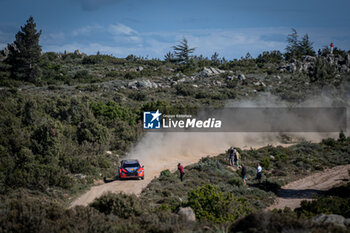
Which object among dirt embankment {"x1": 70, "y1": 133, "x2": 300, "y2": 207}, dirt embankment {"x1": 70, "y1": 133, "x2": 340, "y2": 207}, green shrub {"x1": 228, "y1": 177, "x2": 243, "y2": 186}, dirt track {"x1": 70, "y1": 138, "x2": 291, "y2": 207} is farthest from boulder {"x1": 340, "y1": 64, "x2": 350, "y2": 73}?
green shrub {"x1": 228, "y1": 177, "x2": 243, "y2": 186}

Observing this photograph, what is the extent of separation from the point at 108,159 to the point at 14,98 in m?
14.2

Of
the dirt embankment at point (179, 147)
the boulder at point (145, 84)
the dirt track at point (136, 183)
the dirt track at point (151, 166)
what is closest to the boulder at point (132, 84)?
the boulder at point (145, 84)

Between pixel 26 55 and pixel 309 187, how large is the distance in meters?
52.5

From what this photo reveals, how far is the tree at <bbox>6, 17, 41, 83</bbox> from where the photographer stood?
56.9m

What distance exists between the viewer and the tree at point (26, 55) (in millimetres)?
56906

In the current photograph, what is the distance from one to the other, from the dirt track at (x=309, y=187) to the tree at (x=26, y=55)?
47040 mm

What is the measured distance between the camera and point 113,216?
11688mm

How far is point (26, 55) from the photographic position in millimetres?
58344

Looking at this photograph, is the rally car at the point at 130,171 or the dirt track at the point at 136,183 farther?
the rally car at the point at 130,171

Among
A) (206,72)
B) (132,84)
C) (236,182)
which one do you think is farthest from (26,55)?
(236,182)

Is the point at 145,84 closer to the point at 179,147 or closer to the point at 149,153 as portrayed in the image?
the point at 179,147

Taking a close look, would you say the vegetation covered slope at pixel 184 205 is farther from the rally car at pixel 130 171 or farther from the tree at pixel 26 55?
the tree at pixel 26 55

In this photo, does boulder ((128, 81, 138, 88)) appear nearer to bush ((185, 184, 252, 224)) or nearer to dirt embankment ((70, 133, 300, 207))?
dirt embankment ((70, 133, 300, 207))

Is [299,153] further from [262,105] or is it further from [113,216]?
[113,216]
